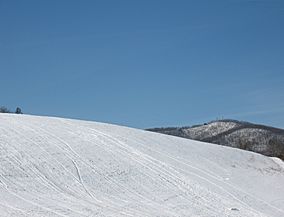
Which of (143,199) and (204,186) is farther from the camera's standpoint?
(204,186)

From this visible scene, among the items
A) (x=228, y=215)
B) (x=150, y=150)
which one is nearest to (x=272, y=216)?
(x=228, y=215)

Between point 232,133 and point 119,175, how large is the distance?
56.0 metres

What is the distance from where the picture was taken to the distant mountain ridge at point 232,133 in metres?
71.3

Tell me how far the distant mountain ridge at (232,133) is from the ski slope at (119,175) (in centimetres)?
3079

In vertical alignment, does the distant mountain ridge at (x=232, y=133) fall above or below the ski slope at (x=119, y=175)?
above

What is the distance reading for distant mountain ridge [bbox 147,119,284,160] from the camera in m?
71.3

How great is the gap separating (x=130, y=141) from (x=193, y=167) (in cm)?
490

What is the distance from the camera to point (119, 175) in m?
27.6

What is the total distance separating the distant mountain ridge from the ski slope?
3079cm

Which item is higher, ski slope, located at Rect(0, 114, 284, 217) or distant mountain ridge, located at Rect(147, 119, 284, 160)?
distant mountain ridge, located at Rect(147, 119, 284, 160)

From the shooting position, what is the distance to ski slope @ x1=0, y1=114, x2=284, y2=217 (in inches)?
866

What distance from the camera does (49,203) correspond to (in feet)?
69.4

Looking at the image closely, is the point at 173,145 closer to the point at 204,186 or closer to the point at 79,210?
the point at 204,186

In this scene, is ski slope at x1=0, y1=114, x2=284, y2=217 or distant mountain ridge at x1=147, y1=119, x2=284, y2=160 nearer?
ski slope at x1=0, y1=114, x2=284, y2=217
